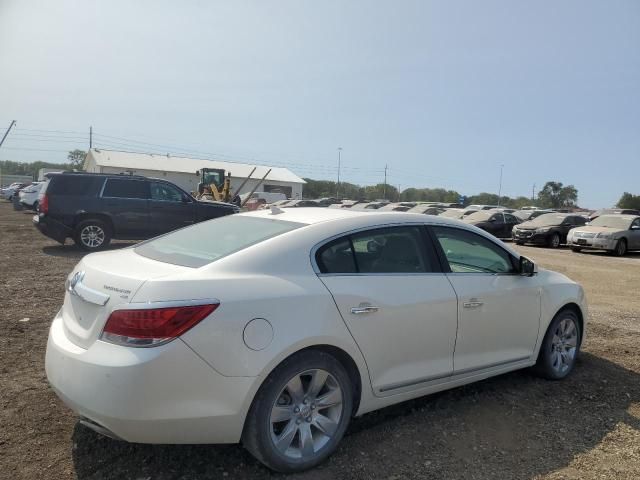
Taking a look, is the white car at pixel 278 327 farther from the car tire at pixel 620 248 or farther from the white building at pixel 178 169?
the white building at pixel 178 169

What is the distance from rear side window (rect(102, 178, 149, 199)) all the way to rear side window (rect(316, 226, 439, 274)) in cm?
1041

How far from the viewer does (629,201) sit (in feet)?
257

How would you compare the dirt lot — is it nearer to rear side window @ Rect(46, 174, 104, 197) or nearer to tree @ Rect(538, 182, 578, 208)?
rear side window @ Rect(46, 174, 104, 197)

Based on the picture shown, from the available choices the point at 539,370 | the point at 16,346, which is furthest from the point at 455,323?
the point at 16,346

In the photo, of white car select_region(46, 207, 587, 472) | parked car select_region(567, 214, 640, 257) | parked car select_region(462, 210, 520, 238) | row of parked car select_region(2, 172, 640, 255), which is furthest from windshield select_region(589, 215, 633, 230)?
white car select_region(46, 207, 587, 472)

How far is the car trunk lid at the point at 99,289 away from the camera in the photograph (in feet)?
9.63

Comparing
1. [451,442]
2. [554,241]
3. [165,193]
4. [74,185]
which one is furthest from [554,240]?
[451,442]

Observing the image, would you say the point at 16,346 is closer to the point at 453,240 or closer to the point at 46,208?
the point at 453,240

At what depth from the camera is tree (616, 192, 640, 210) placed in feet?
253

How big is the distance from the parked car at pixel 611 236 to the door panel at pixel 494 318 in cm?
1697

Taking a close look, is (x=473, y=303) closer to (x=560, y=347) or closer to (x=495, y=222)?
(x=560, y=347)

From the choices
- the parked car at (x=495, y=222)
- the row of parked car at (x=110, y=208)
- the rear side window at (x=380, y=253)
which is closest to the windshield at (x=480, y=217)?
the parked car at (x=495, y=222)

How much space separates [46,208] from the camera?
12.2 meters

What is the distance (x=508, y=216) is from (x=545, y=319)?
2313 cm
